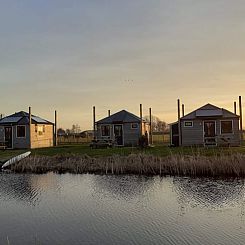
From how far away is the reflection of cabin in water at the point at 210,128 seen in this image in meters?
30.4

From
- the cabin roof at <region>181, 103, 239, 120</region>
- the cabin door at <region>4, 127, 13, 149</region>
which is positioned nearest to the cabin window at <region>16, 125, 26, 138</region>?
the cabin door at <region>4, 127, 13, 149</region>

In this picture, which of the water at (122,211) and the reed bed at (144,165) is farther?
the reed bed at (144,165)

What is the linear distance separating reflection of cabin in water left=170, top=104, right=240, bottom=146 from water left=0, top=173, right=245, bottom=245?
14.0 m

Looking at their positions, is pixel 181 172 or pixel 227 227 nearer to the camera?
pixel 227 227

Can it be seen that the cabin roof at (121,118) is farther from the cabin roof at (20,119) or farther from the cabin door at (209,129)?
the cabin door at (209,129)

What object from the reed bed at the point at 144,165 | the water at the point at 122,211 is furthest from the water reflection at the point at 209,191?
the reed bed at the point at 144,165

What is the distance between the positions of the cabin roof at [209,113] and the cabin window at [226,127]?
19.0 inches

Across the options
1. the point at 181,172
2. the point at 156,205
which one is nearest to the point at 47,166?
the point at 181,172

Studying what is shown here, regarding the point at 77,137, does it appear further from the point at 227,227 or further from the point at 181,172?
the point at 227,227

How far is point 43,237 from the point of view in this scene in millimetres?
9133

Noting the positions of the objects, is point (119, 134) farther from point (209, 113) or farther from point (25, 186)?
point (25, 186)

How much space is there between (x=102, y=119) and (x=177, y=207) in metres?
24.3

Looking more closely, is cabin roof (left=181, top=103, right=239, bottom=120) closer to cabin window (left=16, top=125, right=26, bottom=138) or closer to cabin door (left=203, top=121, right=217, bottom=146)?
cabin door (left=203, top=121, right=217, bottom=146)

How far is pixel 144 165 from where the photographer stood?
1933 centimetres
